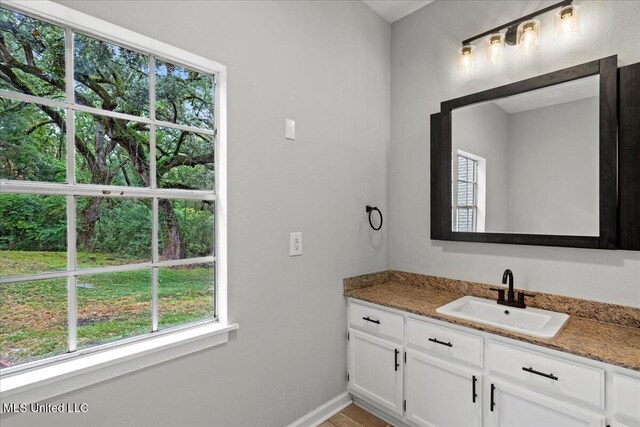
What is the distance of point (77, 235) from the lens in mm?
1253

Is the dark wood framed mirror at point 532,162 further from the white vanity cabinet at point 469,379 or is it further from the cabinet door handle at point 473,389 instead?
the cabinet door handle at point 473,389

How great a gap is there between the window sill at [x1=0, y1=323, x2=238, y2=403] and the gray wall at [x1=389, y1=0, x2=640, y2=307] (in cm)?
151

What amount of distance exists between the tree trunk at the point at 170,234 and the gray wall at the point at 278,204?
0.24 m

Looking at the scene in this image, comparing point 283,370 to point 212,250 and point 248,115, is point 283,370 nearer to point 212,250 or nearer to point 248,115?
point 212,250

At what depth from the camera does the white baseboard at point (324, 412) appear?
1.98 metres

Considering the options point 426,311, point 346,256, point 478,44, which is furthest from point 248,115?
point 478,44

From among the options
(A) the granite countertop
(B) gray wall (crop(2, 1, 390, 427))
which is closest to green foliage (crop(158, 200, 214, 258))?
(B) gray wall (crop(2, 1, 390, 427))

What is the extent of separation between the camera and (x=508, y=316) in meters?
1.86

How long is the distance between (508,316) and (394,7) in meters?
2.26

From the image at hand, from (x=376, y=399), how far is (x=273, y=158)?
64.3 inches

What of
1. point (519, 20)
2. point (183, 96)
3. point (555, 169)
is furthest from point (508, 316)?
point (183, 96)

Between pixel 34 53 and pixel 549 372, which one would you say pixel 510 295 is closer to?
pixel 549 372

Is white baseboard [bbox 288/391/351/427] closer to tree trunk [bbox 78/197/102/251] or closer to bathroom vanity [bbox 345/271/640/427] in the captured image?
bathroom vanity [bbox 345/271/640/427]

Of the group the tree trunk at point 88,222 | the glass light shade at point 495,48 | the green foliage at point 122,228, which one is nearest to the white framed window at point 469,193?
the glass light shade at point 495,48
